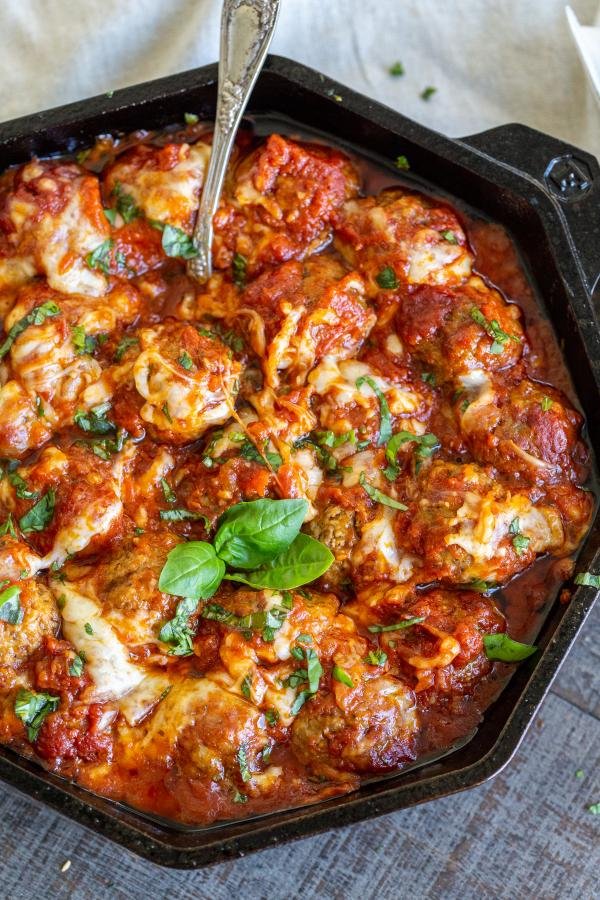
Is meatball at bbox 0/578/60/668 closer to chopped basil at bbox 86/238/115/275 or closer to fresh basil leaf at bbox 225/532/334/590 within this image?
fresh basil leaf at bbox 225/532/334/590

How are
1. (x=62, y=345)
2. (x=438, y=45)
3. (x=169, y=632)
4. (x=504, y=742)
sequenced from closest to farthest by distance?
(x=504, y=742) → (x=169, y=632) → (x=62, y=345) → (x=438, y=45)

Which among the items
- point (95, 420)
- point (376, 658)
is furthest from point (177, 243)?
point (376, 658)

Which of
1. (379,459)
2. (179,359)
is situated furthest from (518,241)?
(179,359)

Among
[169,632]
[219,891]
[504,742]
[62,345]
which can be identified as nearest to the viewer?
[504,742]

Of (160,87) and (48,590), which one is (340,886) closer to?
(48,590)

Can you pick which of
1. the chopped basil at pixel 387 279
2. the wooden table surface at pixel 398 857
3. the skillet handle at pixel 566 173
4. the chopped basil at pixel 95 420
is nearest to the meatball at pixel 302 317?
the chopped basil at pixel 387 279
